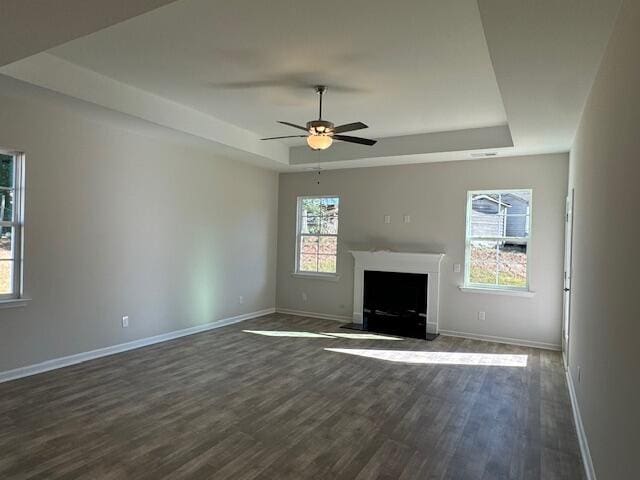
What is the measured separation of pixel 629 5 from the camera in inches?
68.7

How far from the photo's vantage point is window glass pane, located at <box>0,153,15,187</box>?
3.84 metres

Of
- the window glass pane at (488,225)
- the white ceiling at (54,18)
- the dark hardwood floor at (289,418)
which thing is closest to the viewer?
the white ceiling at (54,18)

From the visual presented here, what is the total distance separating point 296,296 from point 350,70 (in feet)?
15.2

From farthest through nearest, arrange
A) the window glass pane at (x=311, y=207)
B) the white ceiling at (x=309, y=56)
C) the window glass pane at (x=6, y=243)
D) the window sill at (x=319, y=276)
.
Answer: the window glass pane at (x=311, y=207)
the window sill at (x=319, y=276)
the window glass pane at (x=6, y=243)
the white ceiling at (x=309, y=56)

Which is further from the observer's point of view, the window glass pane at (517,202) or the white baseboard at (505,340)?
the window glass pane at (517,202)

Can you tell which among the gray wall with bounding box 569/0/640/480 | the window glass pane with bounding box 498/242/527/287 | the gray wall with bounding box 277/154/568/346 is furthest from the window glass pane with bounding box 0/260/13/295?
the window glass pane with bounding box 498/242/527/287

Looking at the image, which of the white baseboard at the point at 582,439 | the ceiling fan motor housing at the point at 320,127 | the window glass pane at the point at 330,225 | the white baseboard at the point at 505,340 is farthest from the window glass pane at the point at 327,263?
the white baseboard at the point at 582,439

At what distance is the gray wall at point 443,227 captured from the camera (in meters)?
5.39

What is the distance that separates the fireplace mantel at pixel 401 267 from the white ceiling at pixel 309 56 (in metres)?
2.16

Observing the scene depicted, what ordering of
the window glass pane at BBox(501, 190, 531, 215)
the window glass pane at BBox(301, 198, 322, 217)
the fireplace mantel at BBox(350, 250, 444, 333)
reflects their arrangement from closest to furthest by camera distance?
the window glass pane at BBox(501, 190, 531, 215) < the fireplace mantel at BBox(350, 250, 444, 333) < the window glass pane at BBox(301, 198, 322, 217)

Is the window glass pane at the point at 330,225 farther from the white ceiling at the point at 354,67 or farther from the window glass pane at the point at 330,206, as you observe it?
the white ceiling at the point at 354,67

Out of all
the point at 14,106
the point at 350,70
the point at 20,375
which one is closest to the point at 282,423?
the point at 20,375

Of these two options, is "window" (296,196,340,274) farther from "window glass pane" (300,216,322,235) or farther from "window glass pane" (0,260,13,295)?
"window glass pane" (0,260,13,295)

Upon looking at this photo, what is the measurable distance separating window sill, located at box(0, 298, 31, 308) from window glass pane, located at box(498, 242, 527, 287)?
223 inches
